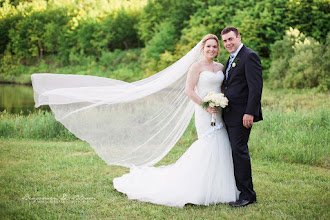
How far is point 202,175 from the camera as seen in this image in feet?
14.9

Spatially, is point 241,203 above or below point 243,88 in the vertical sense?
below

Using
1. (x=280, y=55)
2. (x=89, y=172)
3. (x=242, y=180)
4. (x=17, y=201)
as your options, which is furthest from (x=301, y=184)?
(x=280, y=55)

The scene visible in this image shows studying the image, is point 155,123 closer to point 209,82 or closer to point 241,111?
point 209,82

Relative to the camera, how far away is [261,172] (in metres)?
6.12

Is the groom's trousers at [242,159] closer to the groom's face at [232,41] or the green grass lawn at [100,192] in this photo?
the green grass lawn at [100,192]

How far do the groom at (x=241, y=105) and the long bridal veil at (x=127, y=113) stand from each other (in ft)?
2.74

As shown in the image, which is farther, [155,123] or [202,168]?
[155,123]

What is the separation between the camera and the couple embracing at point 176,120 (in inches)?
175

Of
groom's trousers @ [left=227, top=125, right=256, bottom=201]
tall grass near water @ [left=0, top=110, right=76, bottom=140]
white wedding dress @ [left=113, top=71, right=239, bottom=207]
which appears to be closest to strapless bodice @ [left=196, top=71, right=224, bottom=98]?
white wedding dress @ [left=113, top=71, right=239, bottom=207]

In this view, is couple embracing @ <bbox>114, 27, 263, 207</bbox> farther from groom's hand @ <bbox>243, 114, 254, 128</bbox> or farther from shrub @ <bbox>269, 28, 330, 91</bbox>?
shrub @ <bbox>269, 28, 330, 91</bbox>

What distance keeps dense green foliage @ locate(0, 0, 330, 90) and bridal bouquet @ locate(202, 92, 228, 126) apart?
16.1 metres

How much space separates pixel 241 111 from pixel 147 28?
3492 centimetres

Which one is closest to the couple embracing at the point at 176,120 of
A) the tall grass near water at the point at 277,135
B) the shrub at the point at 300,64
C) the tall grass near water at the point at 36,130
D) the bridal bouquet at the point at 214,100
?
the bridal bouquet at the point at 214,100

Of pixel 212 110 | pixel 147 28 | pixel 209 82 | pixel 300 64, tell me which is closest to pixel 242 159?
pixel 212 110
